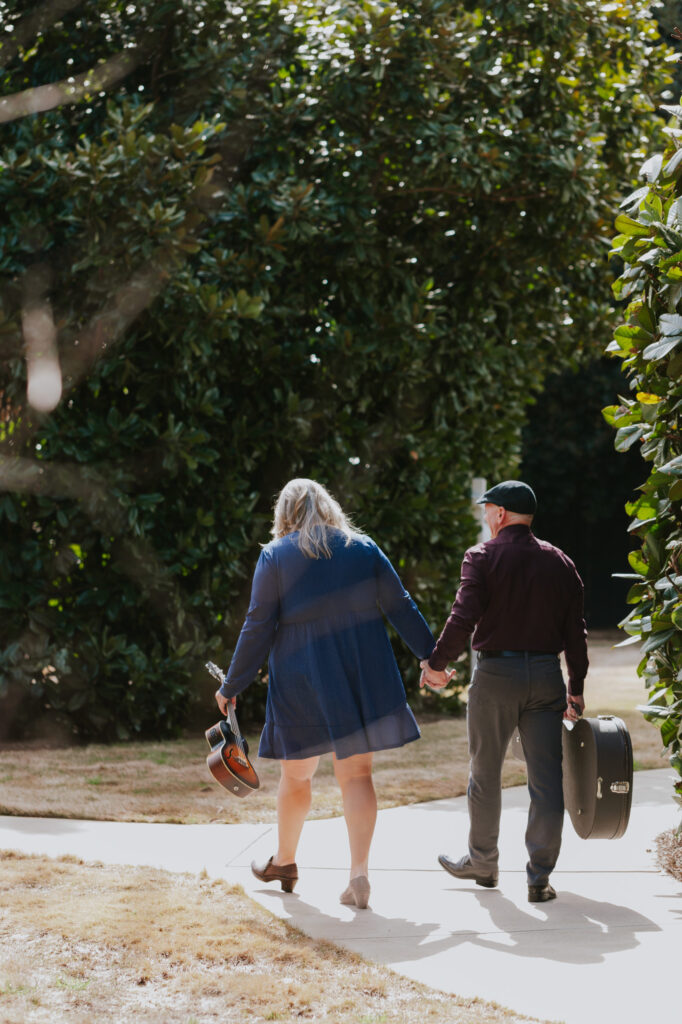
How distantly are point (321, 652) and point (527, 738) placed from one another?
3.24 feet

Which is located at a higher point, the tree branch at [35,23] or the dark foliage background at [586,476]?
the tree branch at [35,23]

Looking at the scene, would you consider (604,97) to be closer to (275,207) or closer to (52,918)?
(275,207)

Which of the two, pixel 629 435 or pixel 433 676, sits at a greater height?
pixel 629 435

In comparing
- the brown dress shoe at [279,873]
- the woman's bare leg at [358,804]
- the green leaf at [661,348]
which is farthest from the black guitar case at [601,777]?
the green leaf at [661,348]

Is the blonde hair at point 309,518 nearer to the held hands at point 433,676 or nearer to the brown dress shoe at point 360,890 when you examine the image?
the held hands at point 433,676

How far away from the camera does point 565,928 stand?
460 cm

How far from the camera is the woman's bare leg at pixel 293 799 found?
16.5 feet

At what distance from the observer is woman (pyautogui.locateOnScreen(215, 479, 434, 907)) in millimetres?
4895

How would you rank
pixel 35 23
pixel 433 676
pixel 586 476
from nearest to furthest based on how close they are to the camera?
pixel 433 676, pixel 35 23, pixel 586 476

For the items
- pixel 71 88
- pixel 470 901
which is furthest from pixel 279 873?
pixel 71 88

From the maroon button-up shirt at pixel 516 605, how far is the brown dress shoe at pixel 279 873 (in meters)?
1.12

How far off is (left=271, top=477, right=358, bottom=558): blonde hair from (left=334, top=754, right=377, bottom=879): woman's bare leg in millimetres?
896

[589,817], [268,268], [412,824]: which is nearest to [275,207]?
Result: [268,268]

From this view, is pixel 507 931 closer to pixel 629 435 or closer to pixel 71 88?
pixel 629 435
